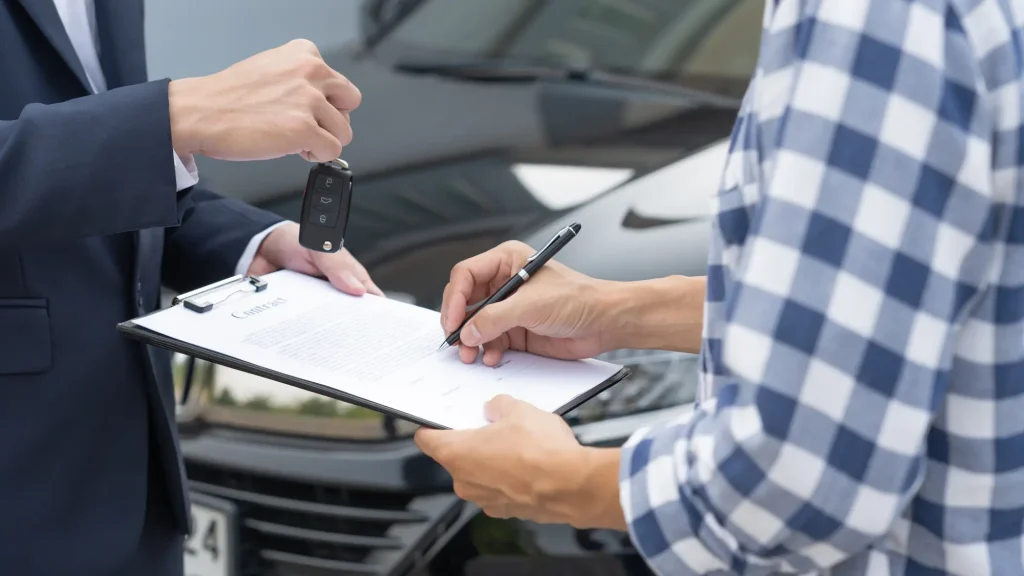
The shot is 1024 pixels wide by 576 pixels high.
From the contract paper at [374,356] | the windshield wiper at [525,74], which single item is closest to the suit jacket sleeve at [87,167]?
the contract paper at [374,356]

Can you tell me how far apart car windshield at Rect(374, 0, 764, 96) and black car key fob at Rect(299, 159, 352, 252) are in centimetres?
153

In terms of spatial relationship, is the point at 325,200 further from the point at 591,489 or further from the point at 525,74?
the point at 525,74

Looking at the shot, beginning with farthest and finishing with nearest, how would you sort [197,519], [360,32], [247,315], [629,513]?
[360,32], [197,519], [247,315], [629,513]

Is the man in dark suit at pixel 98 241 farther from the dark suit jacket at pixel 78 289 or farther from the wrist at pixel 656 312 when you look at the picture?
the wrist at pixel 656 312

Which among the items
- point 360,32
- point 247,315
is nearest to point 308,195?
point 247,315

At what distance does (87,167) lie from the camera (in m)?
0.98

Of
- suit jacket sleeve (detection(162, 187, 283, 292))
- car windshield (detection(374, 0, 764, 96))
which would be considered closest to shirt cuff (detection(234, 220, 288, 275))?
suit jacket sleeve (detection(162, 187, 283, 292))

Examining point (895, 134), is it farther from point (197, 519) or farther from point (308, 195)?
point (197, 519)

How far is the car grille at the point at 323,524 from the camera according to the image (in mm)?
1567

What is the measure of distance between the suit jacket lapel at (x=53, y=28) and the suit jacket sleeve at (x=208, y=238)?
30 centimetres

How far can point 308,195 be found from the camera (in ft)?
4.05

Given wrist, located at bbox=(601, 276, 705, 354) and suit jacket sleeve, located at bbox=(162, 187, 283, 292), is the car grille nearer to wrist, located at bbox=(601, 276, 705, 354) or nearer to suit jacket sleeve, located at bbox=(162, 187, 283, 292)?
suit jacket sleeve, located at bbox=(162, 187, 283, 292)

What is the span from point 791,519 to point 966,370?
0.49 ft

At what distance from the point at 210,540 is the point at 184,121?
897mm
